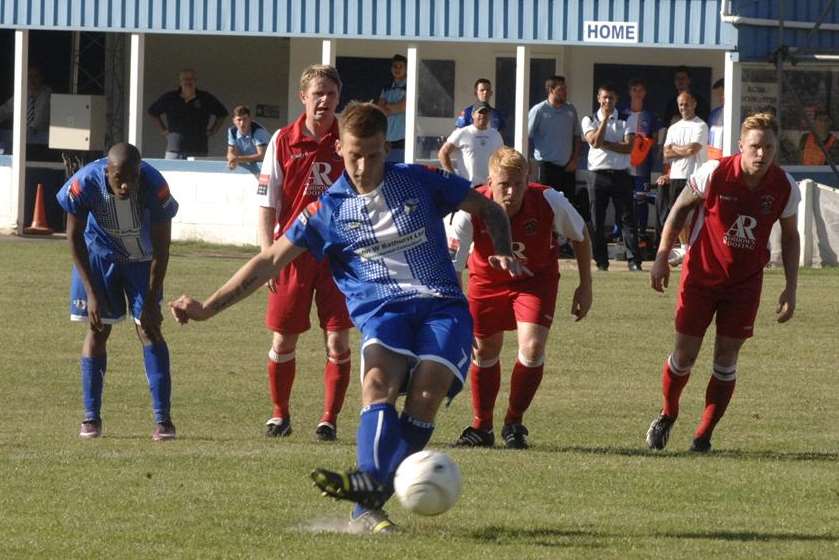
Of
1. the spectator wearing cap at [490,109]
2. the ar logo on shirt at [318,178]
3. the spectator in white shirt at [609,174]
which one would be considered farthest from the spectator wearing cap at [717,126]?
the ar logo on shirt at [318,178]

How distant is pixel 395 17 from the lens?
24359mm

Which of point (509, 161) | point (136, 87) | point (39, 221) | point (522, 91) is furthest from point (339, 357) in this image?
point (39, 221)

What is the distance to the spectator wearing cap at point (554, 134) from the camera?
893 inches

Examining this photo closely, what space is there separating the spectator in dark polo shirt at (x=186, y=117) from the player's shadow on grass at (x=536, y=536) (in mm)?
18582

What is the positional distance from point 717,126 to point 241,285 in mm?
16257

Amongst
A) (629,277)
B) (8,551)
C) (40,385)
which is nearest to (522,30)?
(629,277)

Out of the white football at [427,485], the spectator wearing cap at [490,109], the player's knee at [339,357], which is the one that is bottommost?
the white football at [427,485]

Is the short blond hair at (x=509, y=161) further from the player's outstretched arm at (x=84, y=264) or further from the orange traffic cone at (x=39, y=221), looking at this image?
the orange traffic cone at (x=39, y=221)

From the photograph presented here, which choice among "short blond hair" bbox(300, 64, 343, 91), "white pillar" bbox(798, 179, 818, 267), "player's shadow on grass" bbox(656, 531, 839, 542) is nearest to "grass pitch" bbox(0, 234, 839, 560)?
"player's shadow on grass" bbox(656, 531, 839, 542)

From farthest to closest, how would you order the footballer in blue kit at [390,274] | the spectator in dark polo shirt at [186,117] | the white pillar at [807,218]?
1. the spectator in dark polo shirt at [186,117]
2. the white pillar at [807,218]
3. the footballer in blue kit at [390,274]

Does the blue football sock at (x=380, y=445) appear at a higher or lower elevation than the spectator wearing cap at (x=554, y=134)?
lower

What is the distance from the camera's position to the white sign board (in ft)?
75.9

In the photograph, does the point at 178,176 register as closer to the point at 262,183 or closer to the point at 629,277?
the point at 629,277

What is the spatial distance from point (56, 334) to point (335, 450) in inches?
258
